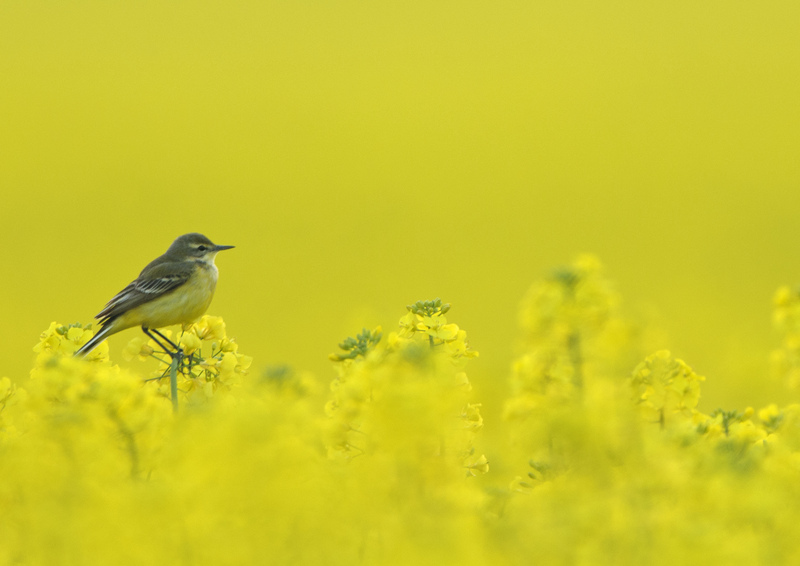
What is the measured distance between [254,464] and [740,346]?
4.89m

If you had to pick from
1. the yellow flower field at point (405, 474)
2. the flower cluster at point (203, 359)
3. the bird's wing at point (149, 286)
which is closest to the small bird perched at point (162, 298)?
the bird's wing at point (149, 286)

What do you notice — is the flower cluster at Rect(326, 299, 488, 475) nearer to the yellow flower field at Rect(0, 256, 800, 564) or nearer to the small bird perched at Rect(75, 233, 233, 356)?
the yellow flower field at Rect(0, 256, 800, 564)

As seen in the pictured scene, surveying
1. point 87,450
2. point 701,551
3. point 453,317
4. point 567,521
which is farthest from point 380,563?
point 453,317

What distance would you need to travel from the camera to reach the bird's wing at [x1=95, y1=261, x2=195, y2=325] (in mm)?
7410

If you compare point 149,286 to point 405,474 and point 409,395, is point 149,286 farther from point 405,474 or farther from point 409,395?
point 409,395

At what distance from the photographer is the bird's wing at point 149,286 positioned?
741 cm

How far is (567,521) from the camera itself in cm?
217

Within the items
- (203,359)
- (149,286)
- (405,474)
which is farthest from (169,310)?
(405,474)

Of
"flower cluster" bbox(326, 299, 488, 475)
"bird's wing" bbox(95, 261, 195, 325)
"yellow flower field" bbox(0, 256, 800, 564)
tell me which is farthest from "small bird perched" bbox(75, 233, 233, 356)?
"yellow flower field" bbox(0, 256, 800, 564)

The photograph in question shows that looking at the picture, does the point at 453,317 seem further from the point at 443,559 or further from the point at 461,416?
the point at 443,559

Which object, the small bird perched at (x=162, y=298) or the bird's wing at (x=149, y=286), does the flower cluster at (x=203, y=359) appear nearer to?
the small bird perched at (x=162, y=298)

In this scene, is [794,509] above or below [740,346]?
below

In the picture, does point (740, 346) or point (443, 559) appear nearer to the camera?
point (443, 559)

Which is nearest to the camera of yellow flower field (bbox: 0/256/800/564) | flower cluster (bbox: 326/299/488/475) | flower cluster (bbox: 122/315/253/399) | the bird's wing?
yellow flower field (bbox: 0/256/800/564)
